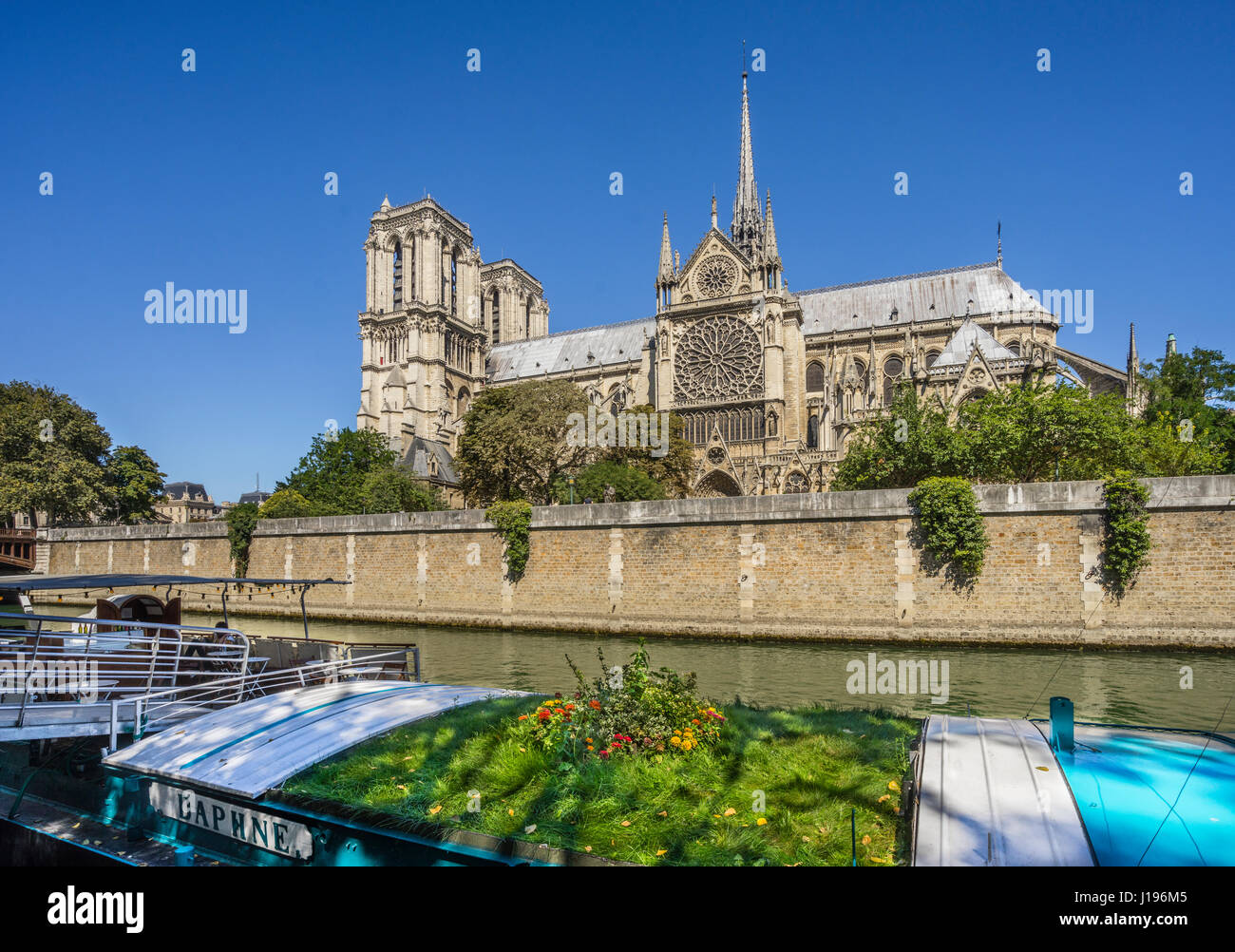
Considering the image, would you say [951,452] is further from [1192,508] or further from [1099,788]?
[1099,788]

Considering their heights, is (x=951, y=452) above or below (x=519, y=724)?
above

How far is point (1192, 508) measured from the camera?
57.9 ft

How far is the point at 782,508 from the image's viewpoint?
21500 millimetres

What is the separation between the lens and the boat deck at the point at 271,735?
4953mm

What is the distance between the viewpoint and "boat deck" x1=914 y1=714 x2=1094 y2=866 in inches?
125

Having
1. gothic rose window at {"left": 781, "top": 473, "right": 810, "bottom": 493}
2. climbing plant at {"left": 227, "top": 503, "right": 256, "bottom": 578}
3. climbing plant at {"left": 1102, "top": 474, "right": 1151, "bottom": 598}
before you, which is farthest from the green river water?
gothic rose window at {"left": 781, "top": 473, "right": 810, "bottom": 493}

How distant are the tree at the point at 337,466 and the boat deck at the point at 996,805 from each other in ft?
122

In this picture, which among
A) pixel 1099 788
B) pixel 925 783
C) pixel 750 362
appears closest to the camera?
pixel 1099 788

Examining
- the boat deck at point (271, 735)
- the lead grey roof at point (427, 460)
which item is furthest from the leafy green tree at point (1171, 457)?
the lead grey roof at point (427, 460)

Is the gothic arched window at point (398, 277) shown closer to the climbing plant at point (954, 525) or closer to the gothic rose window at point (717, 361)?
the gothic rose window at point (717, 361)

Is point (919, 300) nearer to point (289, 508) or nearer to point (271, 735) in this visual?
point (289, 508)

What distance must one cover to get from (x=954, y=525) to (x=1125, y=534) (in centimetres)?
388

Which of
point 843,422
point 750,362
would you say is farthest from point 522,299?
point 843,422
